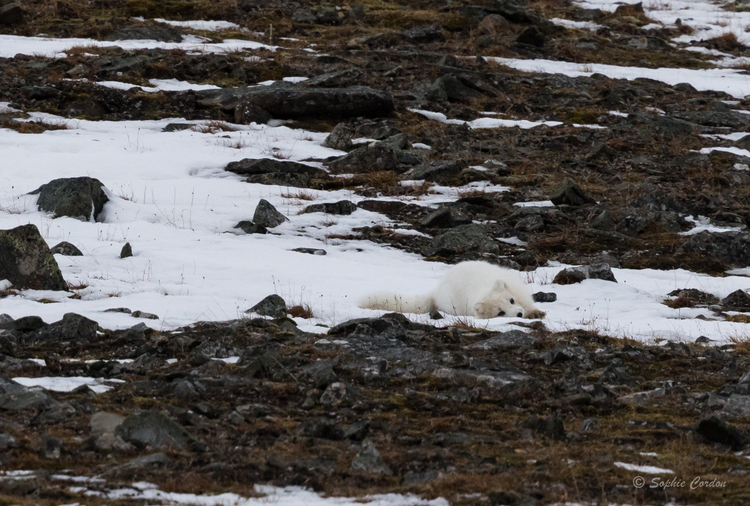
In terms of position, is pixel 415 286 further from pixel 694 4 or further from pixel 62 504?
pixel 694 4

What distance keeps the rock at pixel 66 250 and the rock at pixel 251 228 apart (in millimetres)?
2865

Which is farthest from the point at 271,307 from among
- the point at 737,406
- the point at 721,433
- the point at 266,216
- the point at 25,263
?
the point at 721,433

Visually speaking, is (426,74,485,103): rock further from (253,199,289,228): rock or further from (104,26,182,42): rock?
(253,199,289,228): rock

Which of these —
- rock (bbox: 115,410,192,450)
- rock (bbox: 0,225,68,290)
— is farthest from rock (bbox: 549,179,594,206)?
rock (bbox: 115,410,192,450)

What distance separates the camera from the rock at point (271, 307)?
26.7 ft

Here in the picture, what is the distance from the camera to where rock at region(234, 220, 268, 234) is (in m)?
12.3

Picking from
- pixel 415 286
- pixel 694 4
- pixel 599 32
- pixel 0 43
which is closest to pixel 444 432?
pixel 415 286

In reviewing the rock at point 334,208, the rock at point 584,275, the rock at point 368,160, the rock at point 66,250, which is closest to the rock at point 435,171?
the rock at point 368,160

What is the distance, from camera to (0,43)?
21078 millimetres

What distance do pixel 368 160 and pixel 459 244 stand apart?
4.64 meters

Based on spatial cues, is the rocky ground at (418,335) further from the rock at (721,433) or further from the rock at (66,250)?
the rock at (66,250)

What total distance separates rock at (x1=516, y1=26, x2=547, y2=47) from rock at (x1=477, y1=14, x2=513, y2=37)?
921mm

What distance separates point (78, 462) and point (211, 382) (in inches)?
63.9

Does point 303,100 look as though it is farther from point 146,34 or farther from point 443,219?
point 146,34
